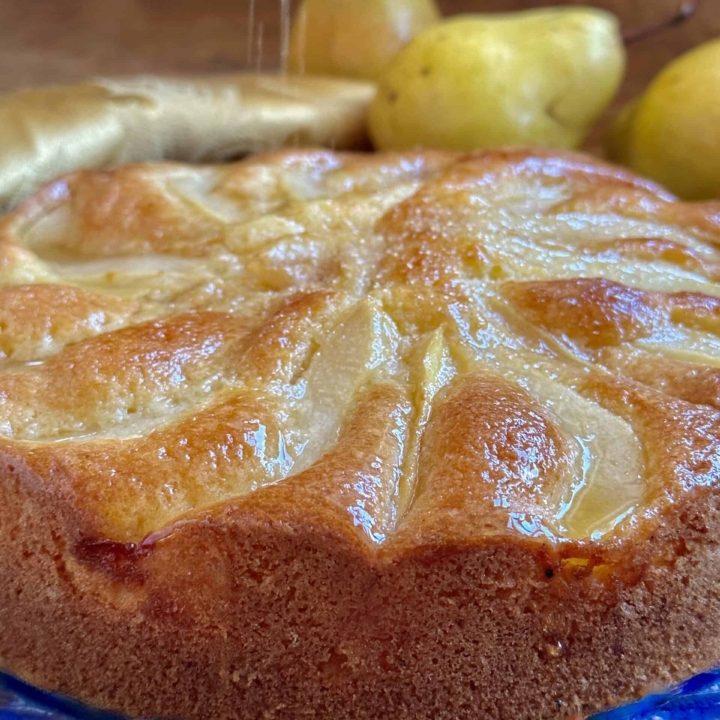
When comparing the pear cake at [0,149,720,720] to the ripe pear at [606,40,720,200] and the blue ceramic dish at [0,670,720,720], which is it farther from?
the ripe pear at [606,40,720,200]

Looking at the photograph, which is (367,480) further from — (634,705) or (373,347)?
(634,705)

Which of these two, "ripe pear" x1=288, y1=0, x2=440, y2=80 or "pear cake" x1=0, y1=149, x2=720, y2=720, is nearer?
"pear cake" x1=0, y1=149, x2=720, y2=720

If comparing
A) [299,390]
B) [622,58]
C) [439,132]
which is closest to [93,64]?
[439,132]

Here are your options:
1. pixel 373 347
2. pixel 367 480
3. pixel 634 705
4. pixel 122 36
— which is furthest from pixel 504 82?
pixel 122 36

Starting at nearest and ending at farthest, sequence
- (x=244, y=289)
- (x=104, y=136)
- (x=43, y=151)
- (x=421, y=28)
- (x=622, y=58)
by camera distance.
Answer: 1. (x=244, y=289)
2. (x=43, y=151)
3. (x=104, y=136)
4. (x=622, y=58)
5. (x=421, y=28)

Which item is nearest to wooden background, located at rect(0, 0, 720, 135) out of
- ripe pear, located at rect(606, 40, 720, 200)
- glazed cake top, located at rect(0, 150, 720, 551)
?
ripe pear, located at rect(606, 40, 720, 200)

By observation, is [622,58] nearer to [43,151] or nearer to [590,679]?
[43,151]
